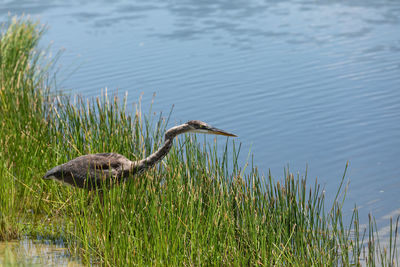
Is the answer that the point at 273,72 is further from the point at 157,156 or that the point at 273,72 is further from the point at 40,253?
the point at 40,253

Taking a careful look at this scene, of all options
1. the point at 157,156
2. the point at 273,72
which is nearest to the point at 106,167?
the point at 157,156

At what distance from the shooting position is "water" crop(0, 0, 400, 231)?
8289mm

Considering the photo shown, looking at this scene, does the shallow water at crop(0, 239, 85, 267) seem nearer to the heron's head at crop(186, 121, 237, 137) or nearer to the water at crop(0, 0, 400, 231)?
the heron's head at crop(186, 121, 237, 137)

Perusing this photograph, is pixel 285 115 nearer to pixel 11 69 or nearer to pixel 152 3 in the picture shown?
pixel 11 69

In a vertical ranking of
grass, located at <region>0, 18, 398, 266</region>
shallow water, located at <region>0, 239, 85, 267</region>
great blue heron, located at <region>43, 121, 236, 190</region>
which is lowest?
shallow water, located at <region>0, 239, 85, 267</region>

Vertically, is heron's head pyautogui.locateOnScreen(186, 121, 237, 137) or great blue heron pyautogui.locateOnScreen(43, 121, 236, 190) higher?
heron's head pyautogui.locateOnScreen(186, 121, 237, 137)

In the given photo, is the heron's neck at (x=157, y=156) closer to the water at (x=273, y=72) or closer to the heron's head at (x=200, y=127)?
the heron's head at (x=200, y=127)

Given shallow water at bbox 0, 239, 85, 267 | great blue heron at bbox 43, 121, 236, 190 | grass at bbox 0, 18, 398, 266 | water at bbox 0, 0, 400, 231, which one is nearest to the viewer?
grass at bbox 0, 18, 398, 266

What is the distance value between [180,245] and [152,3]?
18.3m

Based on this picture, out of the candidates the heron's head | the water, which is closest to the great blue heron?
the heron's head

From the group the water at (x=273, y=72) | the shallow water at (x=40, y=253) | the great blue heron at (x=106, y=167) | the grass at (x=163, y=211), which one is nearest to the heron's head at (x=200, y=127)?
the great blue heron at (x=106, y=167)

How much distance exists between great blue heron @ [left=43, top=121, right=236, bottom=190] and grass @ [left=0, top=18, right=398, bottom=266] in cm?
12

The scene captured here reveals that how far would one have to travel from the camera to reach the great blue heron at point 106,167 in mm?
4957

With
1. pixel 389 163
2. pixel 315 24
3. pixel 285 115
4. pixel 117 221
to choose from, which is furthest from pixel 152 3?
pixel 117 221
